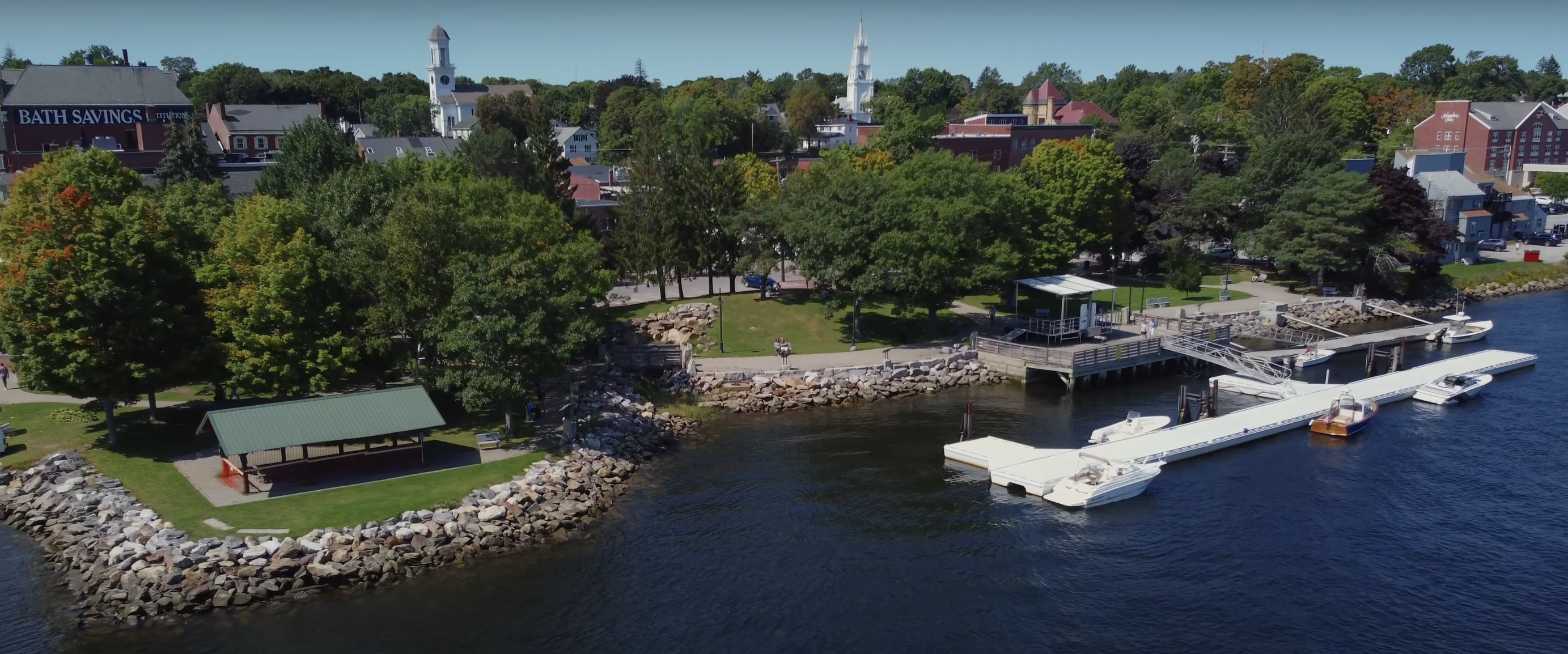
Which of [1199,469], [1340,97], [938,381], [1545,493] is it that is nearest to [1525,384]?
[1545,493]

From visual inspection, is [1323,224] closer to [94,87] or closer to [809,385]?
[809,385]

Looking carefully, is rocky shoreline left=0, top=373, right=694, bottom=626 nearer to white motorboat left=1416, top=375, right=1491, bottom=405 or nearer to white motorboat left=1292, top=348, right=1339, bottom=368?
white motorboat left=1292, top=348, right=1339, bottom=368

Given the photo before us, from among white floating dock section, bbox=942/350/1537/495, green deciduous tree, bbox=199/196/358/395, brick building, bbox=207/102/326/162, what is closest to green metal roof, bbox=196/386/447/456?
green deciduous tree, bbox=199/196/358/395

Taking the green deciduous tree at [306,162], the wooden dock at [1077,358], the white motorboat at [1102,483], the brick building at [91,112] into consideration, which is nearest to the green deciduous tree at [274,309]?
the green deciduous tree at [306,162]

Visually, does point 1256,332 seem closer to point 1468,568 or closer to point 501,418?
point 1468,568

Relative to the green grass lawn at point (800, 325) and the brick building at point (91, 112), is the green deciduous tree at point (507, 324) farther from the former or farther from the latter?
the brick building at point (91, 112)

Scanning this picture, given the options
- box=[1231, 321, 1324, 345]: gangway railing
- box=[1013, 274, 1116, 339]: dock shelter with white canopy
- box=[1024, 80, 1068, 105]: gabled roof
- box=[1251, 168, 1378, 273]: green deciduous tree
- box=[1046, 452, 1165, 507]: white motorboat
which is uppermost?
box=[1024, 80, 1068, 105]: gabled roof
